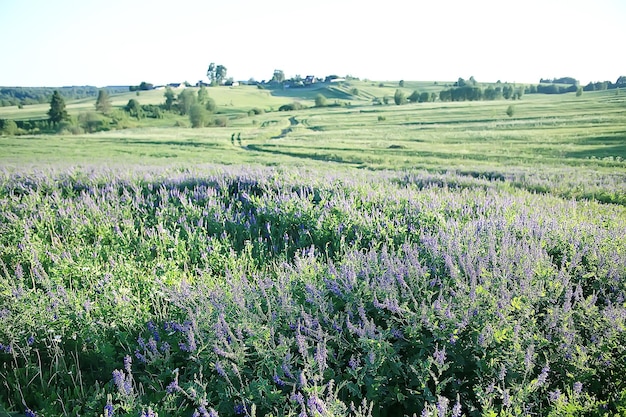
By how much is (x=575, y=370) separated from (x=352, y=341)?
1.63 metres

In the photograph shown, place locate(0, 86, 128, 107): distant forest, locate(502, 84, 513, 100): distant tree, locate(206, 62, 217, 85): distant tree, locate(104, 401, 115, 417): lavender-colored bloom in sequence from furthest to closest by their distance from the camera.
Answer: locate(206, 62, 217, 85): distant tree < locate(502, 84, 513, 100): distant tree < locate(0, 86, 128, 107): distant forest < locate(104, 401, 115, 417): lavender-colored bloom

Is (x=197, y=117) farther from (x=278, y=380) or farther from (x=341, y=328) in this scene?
(x=278, y=380)

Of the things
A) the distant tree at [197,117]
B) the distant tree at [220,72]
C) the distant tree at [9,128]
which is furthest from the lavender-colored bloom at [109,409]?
the distant tree at [220,72]

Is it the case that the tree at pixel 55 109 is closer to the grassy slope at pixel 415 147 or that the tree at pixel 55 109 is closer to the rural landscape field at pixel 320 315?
the grassy slope at pixel 415 147

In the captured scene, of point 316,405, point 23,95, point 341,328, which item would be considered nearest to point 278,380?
point 316,405

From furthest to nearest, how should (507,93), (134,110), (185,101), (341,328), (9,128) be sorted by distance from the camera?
(507,93)
(185,101)
(134,110)
(9,128)
(341,328)

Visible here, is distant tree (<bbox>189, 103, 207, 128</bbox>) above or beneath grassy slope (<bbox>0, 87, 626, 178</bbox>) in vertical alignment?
above

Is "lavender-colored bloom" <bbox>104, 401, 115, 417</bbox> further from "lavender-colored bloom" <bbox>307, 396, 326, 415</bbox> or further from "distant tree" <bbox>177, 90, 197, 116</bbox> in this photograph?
"distant tree" <bbox>177, 90, 197, 116</bbox>

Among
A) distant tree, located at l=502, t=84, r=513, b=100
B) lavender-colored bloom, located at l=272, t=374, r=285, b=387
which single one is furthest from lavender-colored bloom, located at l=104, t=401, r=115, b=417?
distant tree, located at l=502, t=84, r=513, b=100

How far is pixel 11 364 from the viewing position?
151 inches

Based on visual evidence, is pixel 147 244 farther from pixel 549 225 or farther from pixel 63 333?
pixel 549 225

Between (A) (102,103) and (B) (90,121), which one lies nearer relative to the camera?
(B) (90,121)

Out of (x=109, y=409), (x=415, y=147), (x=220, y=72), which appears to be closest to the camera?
(x=109, y=409)

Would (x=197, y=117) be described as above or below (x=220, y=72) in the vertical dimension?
below
